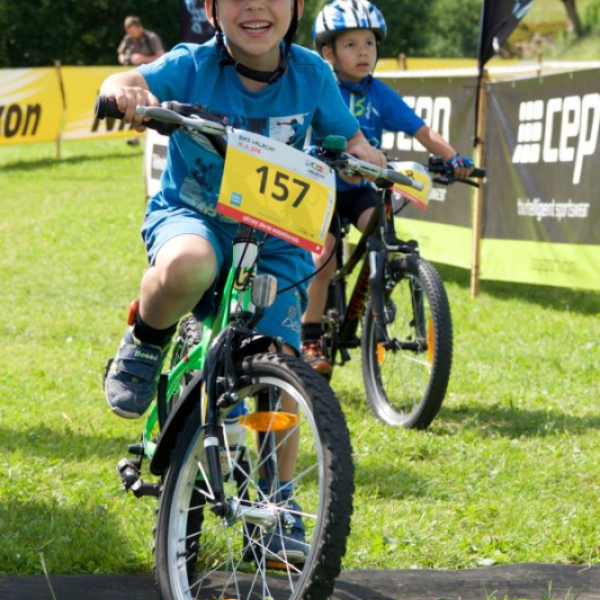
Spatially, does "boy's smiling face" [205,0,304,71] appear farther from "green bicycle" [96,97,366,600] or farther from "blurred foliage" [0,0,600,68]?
"blurred foliage" [0,0,600,68]

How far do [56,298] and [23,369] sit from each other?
8.92 ft

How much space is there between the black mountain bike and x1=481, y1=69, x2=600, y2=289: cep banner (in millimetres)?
3039

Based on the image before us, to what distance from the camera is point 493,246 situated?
10.3 m

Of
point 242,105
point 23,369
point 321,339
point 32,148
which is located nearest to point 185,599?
→ point 242,105

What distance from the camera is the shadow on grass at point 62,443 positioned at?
18.8 ft

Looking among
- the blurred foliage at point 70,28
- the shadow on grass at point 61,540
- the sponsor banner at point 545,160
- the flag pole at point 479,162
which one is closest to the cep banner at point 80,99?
the flag pole at point 479,162

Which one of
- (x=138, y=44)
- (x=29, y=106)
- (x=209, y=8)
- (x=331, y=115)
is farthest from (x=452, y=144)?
(x=138, y=44)

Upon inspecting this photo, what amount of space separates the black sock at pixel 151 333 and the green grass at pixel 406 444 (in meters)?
0.80

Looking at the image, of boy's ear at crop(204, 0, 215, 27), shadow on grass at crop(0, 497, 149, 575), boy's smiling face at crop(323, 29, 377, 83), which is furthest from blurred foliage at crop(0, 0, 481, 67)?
boy's ear at crop(204, 0, 215, 27)

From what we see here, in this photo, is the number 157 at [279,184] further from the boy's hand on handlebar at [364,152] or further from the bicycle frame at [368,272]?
the bicycle frame at [368,272]

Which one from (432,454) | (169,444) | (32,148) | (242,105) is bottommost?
(32,148)

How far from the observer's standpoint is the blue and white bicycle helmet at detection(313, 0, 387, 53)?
6.64m

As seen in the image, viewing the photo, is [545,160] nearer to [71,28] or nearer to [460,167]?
[460,167]

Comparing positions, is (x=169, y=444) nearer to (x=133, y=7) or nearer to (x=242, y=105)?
(x=242, y=105)
